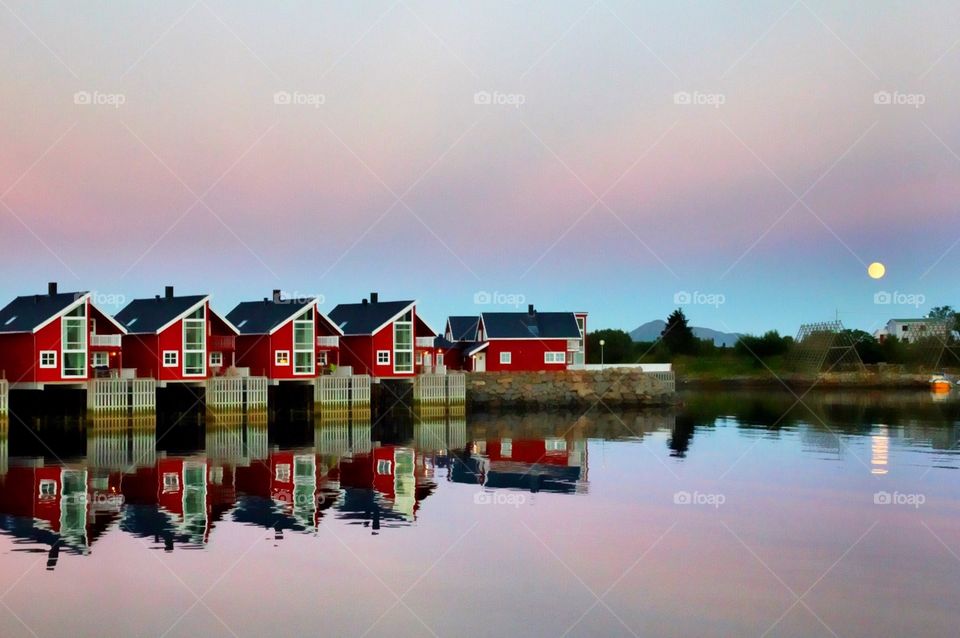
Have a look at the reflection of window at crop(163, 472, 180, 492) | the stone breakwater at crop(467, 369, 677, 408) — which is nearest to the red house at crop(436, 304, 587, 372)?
the stone breakwater at crop(467, 369, 677, 408)

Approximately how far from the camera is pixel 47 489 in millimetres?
29562

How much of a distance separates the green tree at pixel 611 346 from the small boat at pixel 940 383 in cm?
2548

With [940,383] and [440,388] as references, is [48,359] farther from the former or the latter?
[940,383]

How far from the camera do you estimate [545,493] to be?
2966cm

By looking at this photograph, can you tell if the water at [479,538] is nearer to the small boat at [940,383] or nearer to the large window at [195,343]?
the large window at [195,343]

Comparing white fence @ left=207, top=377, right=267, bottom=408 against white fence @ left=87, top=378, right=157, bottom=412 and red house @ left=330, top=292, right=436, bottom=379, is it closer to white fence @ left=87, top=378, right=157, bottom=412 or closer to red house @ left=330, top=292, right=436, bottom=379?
white fence @ left=87, top=378, right=157, bottom=412

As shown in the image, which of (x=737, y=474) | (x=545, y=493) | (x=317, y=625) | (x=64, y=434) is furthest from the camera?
(x=64, y=434)

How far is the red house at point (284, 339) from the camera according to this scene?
5556 cm

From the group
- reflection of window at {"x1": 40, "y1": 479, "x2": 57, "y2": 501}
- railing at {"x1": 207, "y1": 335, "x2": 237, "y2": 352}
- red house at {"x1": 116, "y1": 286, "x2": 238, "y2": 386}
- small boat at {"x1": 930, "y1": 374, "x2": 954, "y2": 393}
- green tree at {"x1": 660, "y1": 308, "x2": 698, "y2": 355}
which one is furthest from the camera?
green tree at {"x1": 660, "y1": 308, "x2": 698, "y2": 355}

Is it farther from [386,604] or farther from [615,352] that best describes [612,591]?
[615,352]

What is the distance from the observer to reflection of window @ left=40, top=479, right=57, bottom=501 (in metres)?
28.3

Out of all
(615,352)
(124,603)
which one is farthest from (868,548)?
(615,352)

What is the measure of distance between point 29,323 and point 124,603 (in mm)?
33754

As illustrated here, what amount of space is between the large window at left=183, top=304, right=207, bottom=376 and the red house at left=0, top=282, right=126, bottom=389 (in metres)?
3.17
